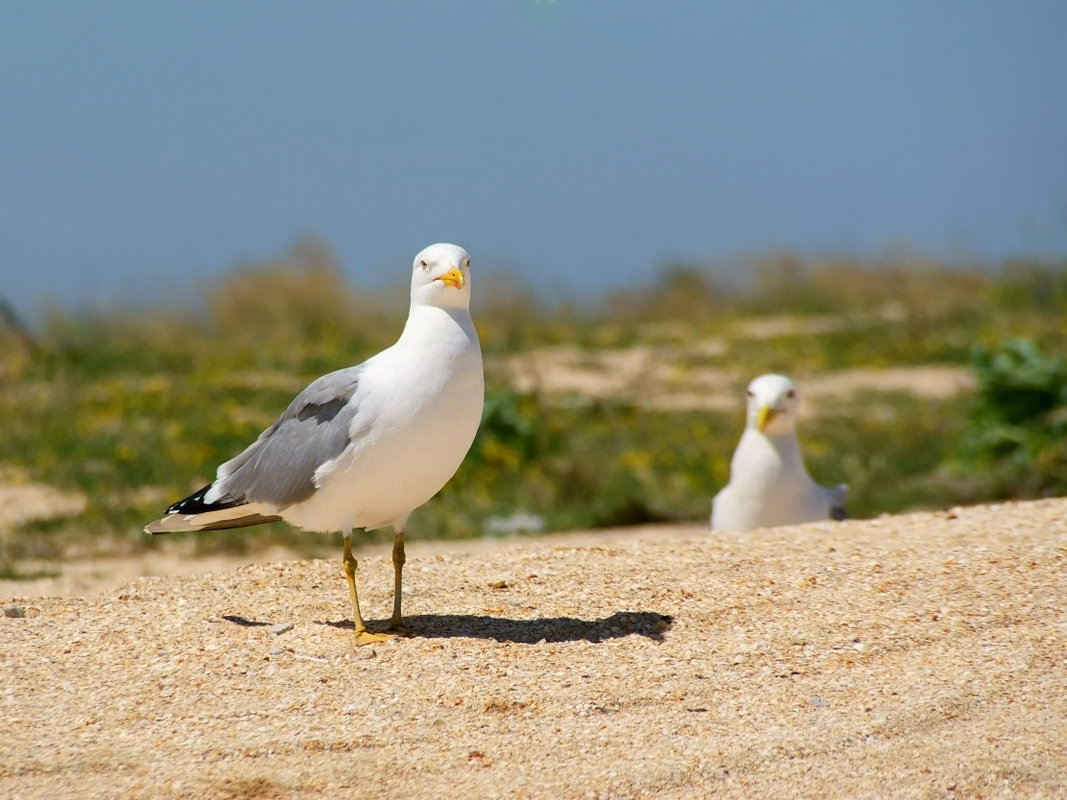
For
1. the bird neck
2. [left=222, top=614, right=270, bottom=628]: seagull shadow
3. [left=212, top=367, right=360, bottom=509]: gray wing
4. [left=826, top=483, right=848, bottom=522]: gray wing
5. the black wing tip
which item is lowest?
[left=222, top=614, right=270, bottom=628]: seagull shadow

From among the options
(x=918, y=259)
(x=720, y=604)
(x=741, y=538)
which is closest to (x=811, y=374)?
(x=918, y=259)

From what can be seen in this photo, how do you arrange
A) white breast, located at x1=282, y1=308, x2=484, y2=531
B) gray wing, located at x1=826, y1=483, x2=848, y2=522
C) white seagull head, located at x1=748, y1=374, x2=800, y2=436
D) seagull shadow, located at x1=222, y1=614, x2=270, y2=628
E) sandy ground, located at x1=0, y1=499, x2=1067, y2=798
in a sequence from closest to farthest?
sandy ground, located at x1=0, y1=499, x2=1067, y2=798 < white breast, located at x1=282, y1=308, x2=484, y2=531 < seagull shadow, located at x1=222, y1=614, x2=270, y2=628 < white seagull head, located at x1=748, y1=374, x2=800, y2=436 < gray wing, located at x1=826, y1=483, x2=848, y2=522

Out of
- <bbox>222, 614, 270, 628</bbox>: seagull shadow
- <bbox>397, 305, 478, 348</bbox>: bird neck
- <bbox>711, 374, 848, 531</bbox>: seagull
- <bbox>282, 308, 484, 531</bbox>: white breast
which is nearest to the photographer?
<bbox>282, 308, 484, 531</bbox>: white breast

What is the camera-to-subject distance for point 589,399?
46.4ft

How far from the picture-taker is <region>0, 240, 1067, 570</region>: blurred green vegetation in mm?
10219

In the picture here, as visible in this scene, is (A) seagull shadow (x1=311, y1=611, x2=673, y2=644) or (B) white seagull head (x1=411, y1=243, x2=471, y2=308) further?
(A) seagull shadow (x1=311, y1=611, x2=673, y2=644)

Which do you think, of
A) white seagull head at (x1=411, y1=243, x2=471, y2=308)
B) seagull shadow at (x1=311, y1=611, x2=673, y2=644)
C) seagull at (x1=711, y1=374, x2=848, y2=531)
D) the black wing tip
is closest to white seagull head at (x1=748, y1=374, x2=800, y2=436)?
seagull at (x1=711, y1=374, x2=848, y2=531)

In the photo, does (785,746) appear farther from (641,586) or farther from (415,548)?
(415,548)

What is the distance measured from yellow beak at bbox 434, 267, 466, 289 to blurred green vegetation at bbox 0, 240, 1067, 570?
15.2 feet

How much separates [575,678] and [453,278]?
1.38 metres

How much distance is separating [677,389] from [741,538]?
353 inches

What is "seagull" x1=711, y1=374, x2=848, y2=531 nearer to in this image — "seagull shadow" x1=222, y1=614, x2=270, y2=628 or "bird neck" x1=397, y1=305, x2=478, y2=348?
"bird neck" x1=397, y1=305, x2=478, y2=348

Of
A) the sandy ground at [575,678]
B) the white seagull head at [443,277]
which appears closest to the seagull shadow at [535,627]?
the sandy ground at [575,678]

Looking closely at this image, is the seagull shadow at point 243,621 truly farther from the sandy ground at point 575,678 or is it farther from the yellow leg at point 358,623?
the yellow leg at point 358,623
